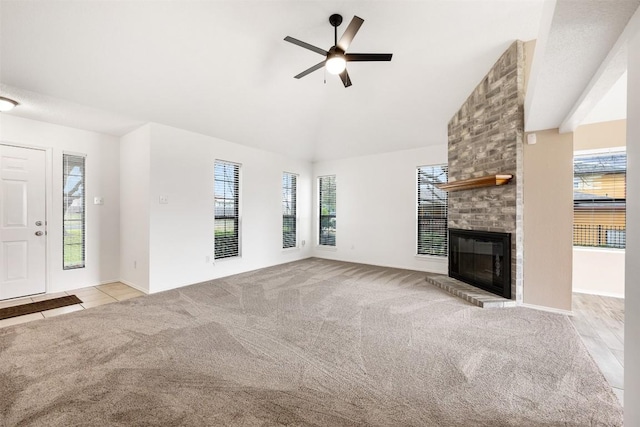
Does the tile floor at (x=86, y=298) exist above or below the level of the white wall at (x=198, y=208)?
below

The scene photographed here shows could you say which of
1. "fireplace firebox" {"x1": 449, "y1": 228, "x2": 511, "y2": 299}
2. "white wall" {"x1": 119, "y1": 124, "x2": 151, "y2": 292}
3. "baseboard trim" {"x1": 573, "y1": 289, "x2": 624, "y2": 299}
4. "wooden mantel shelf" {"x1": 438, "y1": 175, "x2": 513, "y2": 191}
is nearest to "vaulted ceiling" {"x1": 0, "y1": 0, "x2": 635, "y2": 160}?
"white wall" {"x1": 119, "y1": 124, "x2": 151, "y2": 292}

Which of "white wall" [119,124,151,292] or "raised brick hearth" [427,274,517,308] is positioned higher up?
"white wall" [119,124,151,292]

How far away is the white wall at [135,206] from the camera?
430cm

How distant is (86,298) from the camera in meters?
4.01

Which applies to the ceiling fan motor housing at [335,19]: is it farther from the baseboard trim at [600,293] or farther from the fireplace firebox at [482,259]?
the baseboard trim at [600,293]

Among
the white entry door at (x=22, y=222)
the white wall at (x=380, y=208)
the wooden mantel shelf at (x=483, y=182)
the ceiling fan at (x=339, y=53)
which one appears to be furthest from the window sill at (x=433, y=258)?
the white entry door at (x=22, y=222)

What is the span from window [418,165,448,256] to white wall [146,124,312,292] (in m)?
3.21

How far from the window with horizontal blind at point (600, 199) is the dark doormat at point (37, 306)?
8.06 metres

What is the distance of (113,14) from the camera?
2.71 m

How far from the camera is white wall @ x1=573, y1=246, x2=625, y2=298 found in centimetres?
425

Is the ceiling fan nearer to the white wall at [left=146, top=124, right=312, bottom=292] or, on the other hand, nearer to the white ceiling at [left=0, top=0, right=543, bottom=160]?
the white ceiling at [left=0, top=0, right=543, bottom=160]

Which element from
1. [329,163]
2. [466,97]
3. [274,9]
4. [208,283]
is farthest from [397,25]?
[208,283]

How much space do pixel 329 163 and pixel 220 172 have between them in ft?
9.68

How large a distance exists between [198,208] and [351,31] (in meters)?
3.72
